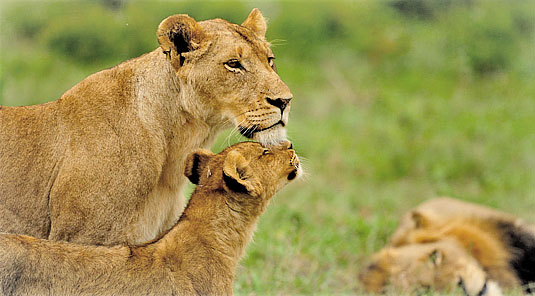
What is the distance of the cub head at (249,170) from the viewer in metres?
3.60

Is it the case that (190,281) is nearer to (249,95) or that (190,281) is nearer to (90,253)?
(90,253)

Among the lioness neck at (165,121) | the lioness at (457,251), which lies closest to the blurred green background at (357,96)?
the lioness at (457,251)

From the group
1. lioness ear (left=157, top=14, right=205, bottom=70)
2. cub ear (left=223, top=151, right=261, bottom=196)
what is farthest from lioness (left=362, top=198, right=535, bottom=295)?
lioness ear (left=157, top=14, right=205, bottom=70)

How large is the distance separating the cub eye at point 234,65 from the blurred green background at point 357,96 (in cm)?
184

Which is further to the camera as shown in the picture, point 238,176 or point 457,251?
point 457,251

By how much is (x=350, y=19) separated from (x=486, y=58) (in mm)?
2269

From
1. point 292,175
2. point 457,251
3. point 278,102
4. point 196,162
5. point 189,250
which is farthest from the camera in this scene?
point 457,251

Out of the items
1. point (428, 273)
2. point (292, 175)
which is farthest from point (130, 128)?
point (428, 273)

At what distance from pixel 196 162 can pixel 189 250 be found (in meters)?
0.44

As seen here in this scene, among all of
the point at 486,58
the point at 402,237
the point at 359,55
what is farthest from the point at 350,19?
the point at 402,237

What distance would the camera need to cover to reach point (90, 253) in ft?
10.8

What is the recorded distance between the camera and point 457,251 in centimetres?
583

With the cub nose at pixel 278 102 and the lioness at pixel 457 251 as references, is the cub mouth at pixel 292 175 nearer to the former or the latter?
the cub nose at pixel 278 102

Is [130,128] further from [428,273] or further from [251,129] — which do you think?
[428,273]
